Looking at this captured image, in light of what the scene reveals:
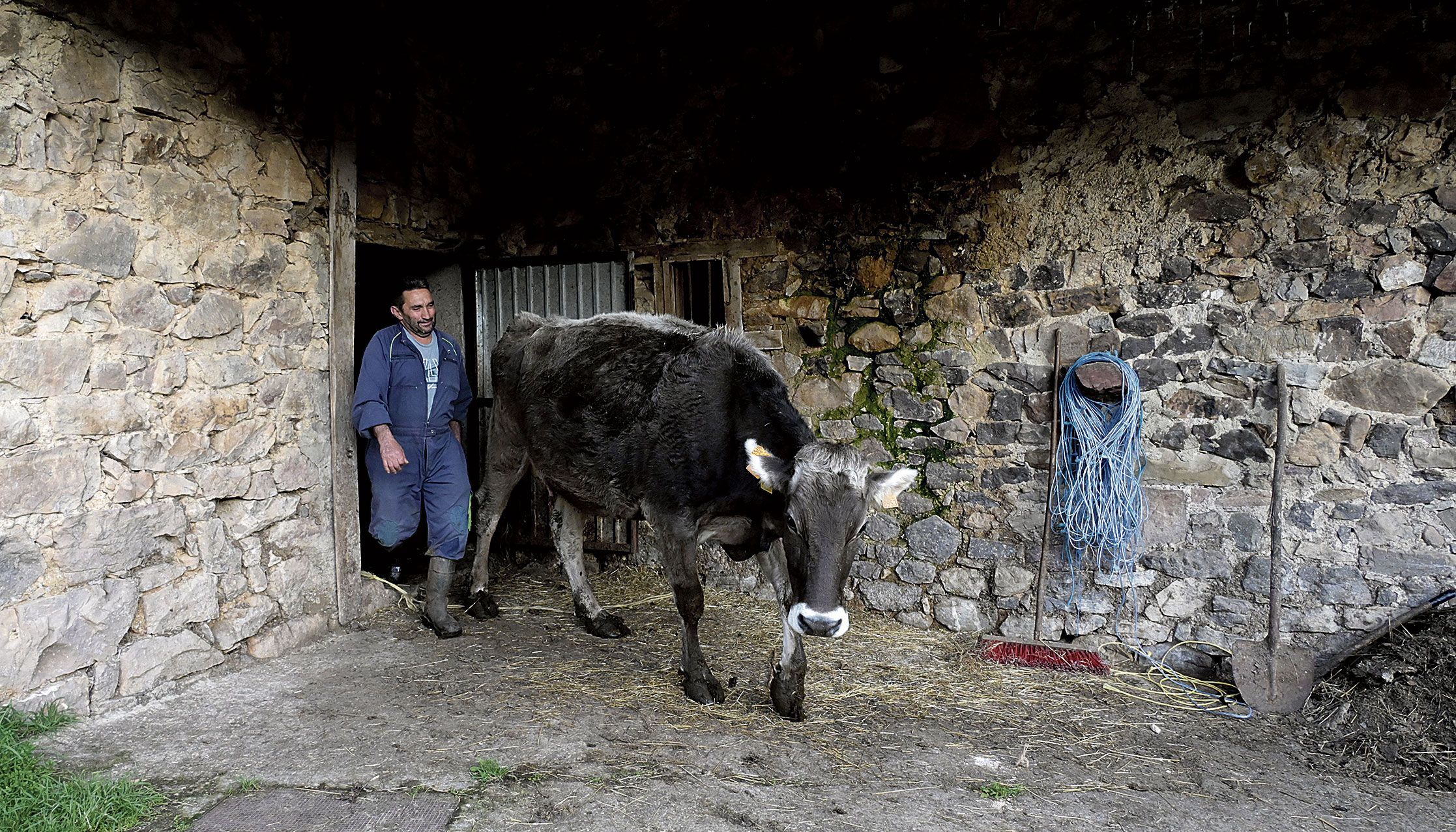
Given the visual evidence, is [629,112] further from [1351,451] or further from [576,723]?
[1351,451]

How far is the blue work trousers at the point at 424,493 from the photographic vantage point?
493cm

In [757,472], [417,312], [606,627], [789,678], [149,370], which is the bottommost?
[606,627]

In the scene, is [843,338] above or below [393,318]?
below

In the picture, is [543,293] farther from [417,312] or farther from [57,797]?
[57,797]

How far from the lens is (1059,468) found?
15.6 feet

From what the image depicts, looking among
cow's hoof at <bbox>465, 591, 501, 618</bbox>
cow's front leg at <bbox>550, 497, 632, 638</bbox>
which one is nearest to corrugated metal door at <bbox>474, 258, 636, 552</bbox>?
cow's front leg at <bbox>550, 497, 632, 638</bbox>

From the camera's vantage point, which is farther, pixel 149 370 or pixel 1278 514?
pixel 1278 514

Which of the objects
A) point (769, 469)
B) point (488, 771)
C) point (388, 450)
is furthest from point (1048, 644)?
point (388, 450)

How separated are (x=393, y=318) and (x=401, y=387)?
1.63 m

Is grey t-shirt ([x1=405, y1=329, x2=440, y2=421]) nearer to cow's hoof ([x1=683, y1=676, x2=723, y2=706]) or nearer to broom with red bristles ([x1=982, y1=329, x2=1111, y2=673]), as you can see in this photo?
cow's hoof ([x1=683, y1=676, x2=723, y2=706])

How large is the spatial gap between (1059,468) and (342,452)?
13.7 ft

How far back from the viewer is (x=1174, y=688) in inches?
171

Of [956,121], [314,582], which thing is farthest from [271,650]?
[956,121]

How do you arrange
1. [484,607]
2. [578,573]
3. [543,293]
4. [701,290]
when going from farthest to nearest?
[543,293], [701,290], [484,607], [578,573]
